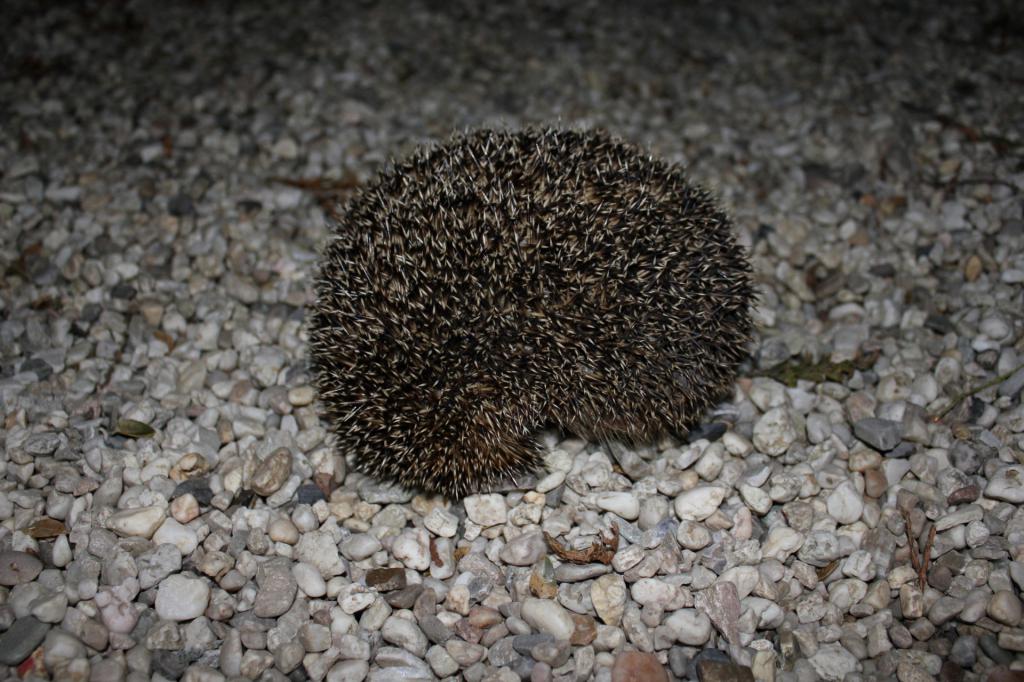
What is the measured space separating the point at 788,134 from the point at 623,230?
3.62 meters

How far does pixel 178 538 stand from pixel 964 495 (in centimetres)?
405

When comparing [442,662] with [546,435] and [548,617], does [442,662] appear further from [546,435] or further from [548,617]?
[546,435]

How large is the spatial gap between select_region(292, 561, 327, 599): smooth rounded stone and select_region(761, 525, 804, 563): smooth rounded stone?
2229 mm

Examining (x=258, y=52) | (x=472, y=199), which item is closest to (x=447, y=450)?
(x=472, y=199)

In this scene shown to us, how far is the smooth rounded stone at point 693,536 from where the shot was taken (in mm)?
4156

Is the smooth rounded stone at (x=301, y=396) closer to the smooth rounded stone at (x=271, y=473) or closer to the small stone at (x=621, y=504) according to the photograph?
the smooth rounded stone at (x=271, y=473)

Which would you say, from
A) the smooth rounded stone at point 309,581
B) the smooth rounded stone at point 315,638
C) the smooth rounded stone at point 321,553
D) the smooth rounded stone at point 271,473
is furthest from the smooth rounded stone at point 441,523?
the smooth rounded stone at point 271,473

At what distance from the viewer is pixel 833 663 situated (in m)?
3.66

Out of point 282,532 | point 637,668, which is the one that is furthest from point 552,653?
point 282,532

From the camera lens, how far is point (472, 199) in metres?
4.19

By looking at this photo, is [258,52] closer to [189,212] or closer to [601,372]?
[189,212]

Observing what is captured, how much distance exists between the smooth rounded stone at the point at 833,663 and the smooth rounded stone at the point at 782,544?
1.70 ft

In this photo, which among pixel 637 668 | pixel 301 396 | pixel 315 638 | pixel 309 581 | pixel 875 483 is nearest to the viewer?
pixel 637 668

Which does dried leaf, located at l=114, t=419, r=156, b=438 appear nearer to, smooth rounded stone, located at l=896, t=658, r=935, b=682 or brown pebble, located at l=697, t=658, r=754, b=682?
brown pebble, located at l=697, t=658, r=754, b=682
